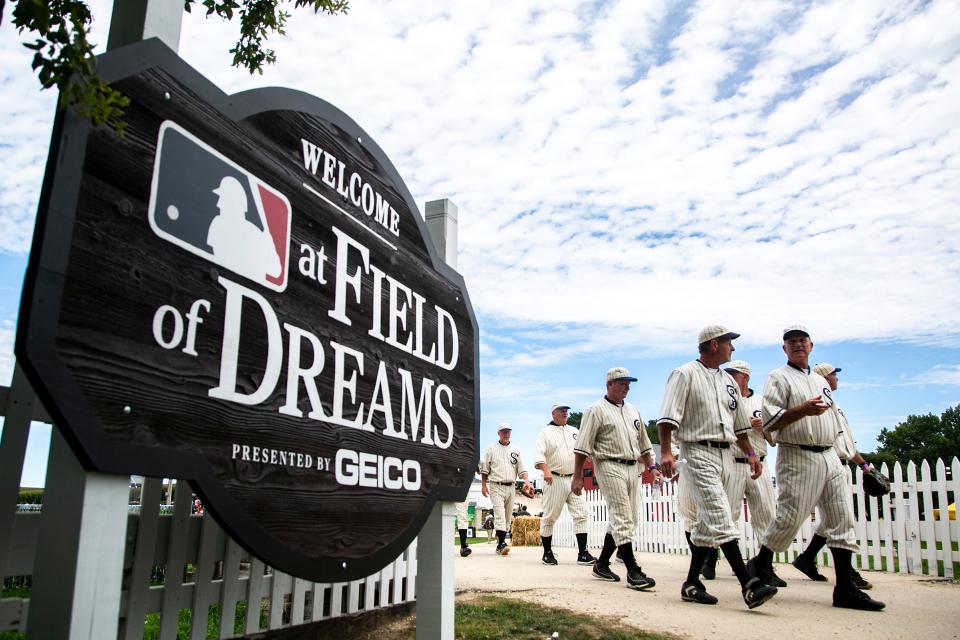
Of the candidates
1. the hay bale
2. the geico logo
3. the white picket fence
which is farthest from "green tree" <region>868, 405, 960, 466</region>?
the geico logo

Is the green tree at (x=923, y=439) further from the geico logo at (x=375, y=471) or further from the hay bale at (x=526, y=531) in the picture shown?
the geico logo at (x=375, y=471)

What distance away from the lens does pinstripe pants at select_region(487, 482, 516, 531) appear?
12.1 meters

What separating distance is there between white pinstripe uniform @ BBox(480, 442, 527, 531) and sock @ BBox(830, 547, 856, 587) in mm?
7176

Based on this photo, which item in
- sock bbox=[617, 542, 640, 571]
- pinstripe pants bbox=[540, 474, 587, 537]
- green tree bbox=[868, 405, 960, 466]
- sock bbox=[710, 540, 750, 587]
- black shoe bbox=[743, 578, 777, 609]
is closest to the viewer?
black shoe bbox=[743, 578, 777, 609]

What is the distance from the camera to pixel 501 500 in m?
12.1

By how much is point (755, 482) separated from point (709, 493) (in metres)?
2.17

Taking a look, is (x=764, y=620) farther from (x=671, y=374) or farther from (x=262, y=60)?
(x=262, y=60)

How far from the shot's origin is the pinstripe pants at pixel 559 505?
9.41 meters

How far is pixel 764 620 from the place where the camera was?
463 cm

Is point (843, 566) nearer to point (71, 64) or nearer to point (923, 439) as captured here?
point (71, 64)

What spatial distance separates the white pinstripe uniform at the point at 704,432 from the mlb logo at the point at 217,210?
166 inches

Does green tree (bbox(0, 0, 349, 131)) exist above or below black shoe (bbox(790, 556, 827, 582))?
above

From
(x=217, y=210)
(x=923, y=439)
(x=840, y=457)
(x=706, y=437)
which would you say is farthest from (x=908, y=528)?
(x=923, y=439)

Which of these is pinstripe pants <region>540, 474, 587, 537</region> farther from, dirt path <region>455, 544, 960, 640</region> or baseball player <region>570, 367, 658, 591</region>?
baseball player <region>570, 367, 658, 591</region>
